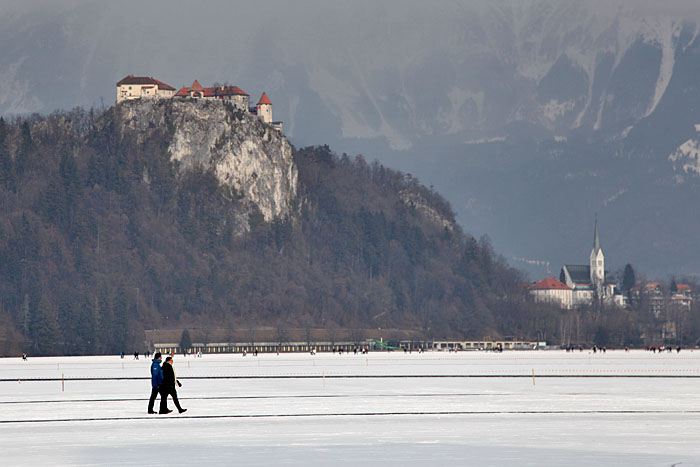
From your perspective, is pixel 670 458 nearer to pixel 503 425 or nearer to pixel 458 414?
pixel 503 425

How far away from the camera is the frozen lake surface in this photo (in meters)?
38.0

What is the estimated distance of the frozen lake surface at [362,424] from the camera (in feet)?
125

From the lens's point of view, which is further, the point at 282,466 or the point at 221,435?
the point at 221,435

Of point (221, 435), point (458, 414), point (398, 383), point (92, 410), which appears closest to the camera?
point (221, 435)

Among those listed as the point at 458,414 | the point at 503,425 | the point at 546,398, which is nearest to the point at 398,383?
the point at 546,398

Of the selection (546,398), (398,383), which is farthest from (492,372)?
(546,398)

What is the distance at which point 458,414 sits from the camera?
51844 millimetres

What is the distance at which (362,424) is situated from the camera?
156 ft

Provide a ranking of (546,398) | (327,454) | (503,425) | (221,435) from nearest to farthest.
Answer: (327,454), (221,435), (503,425), (546,398)

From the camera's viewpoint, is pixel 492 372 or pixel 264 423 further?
pixel 492 372

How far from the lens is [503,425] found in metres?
46.9

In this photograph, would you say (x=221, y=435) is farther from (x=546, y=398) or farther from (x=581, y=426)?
(x=546, y=398)

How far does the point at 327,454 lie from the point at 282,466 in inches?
108

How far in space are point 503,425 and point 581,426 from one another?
9.34 ft
